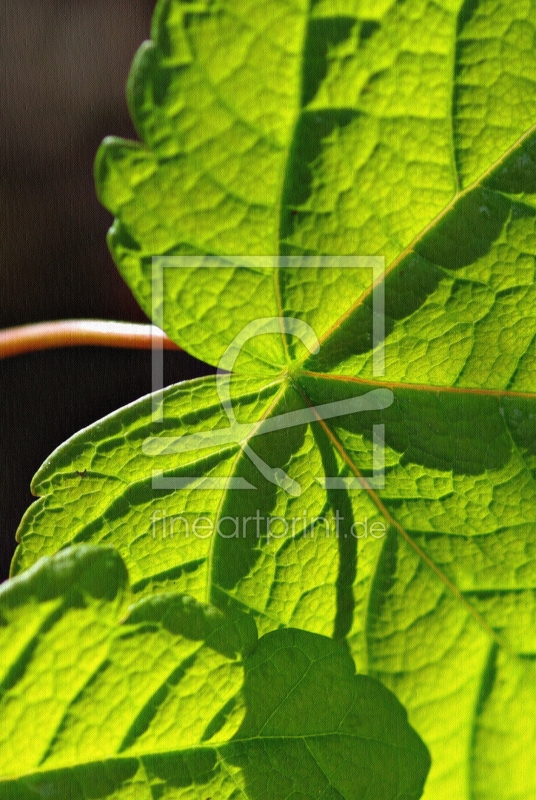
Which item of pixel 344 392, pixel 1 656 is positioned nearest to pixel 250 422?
pixel 344 392

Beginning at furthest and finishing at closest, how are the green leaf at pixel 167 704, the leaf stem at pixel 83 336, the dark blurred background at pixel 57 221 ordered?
the dark blurred background at pixel 57 221
the leaf stem at pixel 83 336
the green leaf at pixel 167 704

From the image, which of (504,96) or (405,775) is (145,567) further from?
(504,96)

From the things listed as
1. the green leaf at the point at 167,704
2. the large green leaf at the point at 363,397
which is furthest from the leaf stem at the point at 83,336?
the green leaf at the point at 167,704

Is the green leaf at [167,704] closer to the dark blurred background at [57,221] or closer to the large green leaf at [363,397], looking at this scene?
the large green leaf at [363,397]

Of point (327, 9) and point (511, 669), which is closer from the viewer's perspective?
point (327, 9)

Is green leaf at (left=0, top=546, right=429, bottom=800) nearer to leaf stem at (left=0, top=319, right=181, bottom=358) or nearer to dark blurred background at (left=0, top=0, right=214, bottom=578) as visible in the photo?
leaf stem at (left=0, top=319, right=181, bottom=358)

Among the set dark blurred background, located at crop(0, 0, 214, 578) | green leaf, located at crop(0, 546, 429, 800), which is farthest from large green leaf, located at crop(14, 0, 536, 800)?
dark blurred background, located at crop(0, 0, 214, 578)

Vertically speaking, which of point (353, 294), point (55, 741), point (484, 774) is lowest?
point (484, 774)
